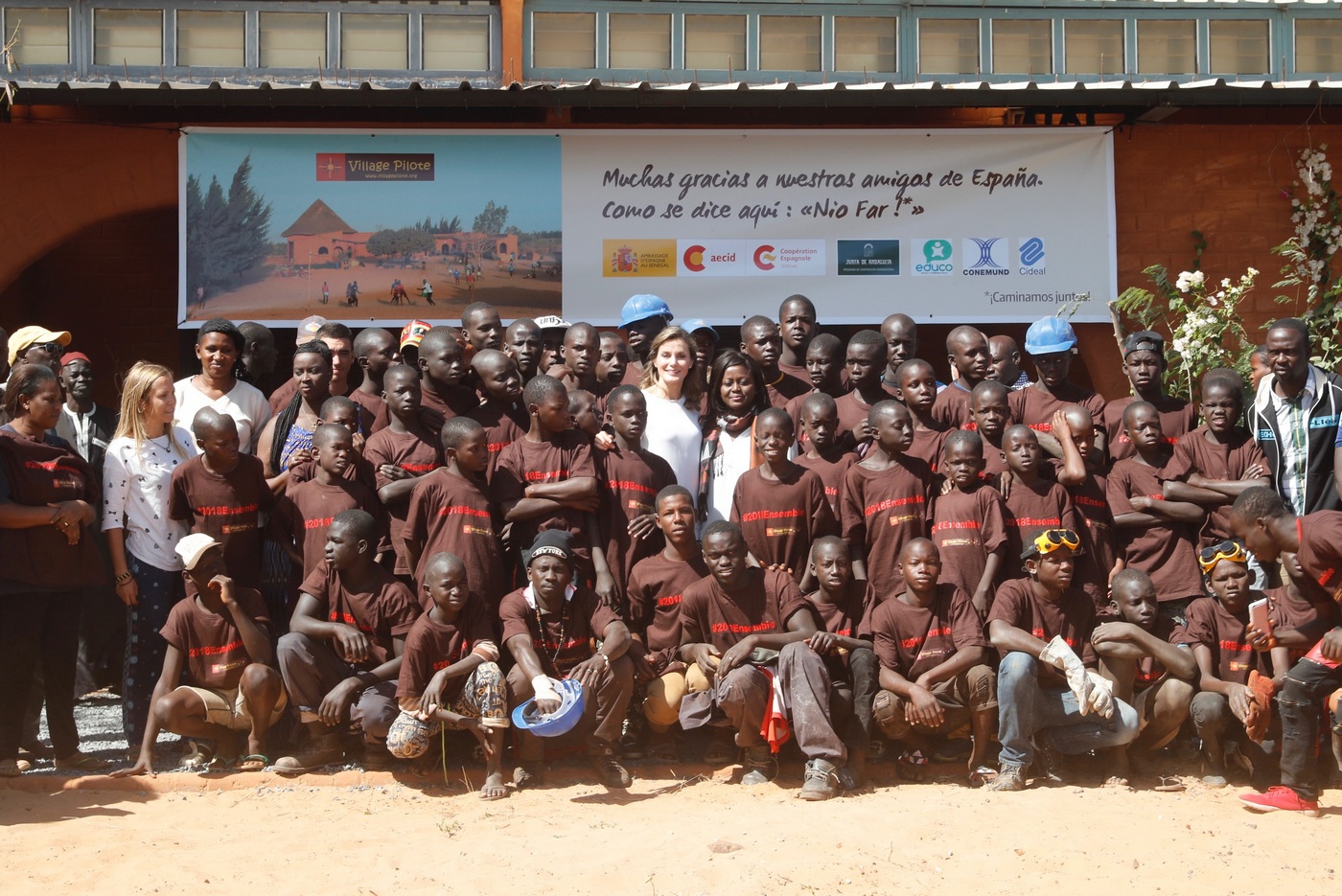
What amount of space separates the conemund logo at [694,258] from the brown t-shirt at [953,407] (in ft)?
6.95

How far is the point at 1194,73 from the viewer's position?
8859 millimetres

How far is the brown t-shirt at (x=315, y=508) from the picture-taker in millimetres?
5938

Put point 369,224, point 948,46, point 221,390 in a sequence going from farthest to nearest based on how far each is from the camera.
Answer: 1. point 948,46
2. point 369,224
3. point 221,390

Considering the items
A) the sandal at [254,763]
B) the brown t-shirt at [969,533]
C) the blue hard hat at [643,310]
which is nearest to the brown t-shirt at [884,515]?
the brown t-shirt at [969,533]

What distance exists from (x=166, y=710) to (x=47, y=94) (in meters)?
3.93

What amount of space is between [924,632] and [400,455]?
2425 mm

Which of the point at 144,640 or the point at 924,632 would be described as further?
the point at 144,640

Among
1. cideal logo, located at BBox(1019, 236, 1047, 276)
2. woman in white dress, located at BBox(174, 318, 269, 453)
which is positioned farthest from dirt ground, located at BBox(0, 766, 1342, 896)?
cideal logo, located at BBox(1019, 236, 1047, 276)

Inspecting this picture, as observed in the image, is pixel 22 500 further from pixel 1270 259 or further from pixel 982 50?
pixel 1270 259

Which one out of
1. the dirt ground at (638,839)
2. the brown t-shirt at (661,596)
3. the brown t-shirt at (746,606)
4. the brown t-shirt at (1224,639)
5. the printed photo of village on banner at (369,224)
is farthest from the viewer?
the printed photo of village on banner at (369,224)

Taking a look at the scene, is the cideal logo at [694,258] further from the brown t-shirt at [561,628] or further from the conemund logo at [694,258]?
the brown t-shirt at [561,628]

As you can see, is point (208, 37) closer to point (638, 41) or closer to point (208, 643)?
point (638, 41)

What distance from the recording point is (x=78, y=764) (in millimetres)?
5832

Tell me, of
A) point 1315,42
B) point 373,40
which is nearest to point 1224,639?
point 1315,42
